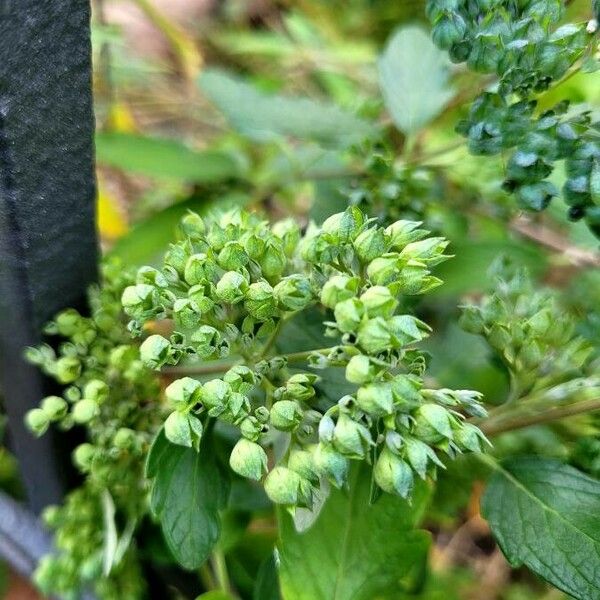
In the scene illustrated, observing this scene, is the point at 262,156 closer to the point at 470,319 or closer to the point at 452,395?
the point at 470,319

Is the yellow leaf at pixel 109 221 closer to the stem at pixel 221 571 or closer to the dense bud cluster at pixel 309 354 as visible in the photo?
the stem at pixel 221 571

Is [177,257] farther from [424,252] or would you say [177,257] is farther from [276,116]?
[276,116]

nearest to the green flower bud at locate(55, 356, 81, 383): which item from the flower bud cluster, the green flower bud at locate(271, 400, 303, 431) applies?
the flower bud cluster

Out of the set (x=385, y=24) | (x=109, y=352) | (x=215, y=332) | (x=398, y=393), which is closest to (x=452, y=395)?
(x=398, y=393)

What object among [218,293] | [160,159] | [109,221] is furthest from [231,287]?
[109,221]

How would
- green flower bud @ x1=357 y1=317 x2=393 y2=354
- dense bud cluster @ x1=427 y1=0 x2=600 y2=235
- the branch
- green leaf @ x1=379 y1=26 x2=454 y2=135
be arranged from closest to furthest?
1. green flower bud @ x1=357 y1=317 x2=393 y2=354
2. dense bud cluster @ x1=427 y1=0 x2=600 y2=235
3. green leaf @ x1=379 y1=26 x2=454 y2=135
4. the branch

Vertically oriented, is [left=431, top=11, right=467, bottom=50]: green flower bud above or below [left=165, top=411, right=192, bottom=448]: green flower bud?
above

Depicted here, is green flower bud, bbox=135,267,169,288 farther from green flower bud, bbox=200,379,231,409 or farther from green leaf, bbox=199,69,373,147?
green leaf, bbox=199,69,373,147
